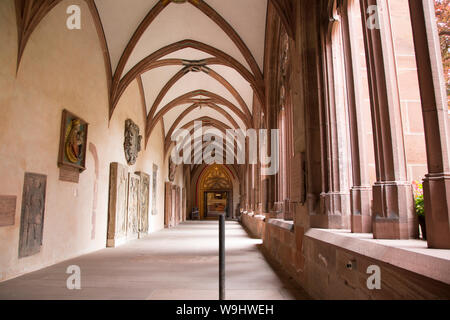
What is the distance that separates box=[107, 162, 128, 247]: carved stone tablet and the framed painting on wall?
1.58 metres

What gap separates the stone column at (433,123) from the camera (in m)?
1.48

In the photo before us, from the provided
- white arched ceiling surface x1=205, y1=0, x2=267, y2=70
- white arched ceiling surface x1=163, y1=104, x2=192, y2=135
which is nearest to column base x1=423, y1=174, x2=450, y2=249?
white arched ceiling surface x1=205, y1=0, x2=267, y2=70

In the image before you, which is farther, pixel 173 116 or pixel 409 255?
pixel 173 116

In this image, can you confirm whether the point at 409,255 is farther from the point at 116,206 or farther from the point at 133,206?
the point at 133,206

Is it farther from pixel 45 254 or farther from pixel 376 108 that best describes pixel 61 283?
pixel 376 108

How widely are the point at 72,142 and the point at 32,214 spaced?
63.4 inches

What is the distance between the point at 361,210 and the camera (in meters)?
2.50

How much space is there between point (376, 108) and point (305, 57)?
5.35ft

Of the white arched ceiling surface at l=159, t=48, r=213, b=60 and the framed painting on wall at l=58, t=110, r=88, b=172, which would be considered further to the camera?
the white arched ceiling surface at l=159, t=48, r=213, b=60

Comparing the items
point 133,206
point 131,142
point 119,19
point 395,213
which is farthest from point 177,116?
point 395,213

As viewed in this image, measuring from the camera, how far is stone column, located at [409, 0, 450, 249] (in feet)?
4.86

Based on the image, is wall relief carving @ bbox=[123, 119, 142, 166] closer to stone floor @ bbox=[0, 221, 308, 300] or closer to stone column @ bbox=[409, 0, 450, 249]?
stone floor @ bbox=[0, 221, 308, 300]

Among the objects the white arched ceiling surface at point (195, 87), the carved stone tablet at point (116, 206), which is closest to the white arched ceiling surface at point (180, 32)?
the white arched ceiling surface at point (195, 87)

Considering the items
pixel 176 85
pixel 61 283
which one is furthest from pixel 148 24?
pixel 61 283
